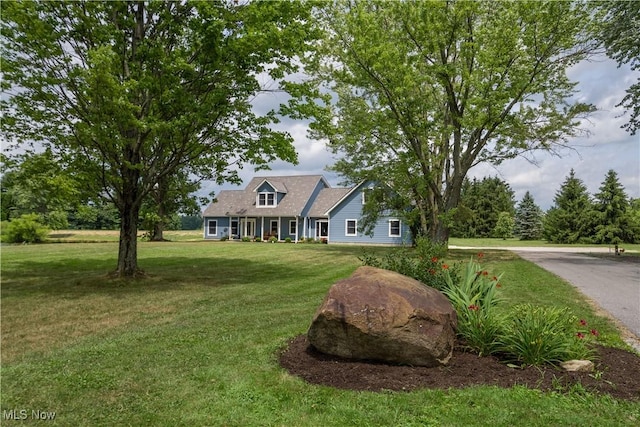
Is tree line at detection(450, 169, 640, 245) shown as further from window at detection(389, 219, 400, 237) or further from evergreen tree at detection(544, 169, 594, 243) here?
window at detection(389, 219, 400, 237)

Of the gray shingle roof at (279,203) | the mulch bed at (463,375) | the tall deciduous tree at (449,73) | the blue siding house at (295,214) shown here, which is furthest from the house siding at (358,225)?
the mulch bed at (463,375)

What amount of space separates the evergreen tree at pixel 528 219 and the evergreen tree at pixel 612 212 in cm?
1554

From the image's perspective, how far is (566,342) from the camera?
5012mm

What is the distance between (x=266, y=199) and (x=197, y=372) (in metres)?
36.7

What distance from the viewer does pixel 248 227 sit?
138ft

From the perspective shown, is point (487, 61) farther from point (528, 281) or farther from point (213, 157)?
point (213, 157)

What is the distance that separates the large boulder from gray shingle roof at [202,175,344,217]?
33.2 m

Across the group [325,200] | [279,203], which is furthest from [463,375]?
[279,203]

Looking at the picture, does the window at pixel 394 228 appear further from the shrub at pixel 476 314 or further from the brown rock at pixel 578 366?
the brown rock at pixel 578 366

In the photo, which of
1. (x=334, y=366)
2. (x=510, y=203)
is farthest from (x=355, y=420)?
(x=510, y=203)

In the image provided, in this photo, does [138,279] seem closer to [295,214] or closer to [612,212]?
[295,214]

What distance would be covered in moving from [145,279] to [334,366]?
29.6 feet

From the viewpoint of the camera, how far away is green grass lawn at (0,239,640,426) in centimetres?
380

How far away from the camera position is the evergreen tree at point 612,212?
37.3 meters
